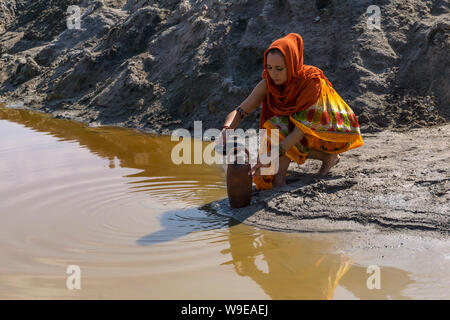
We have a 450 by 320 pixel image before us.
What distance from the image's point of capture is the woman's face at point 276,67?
3.54 metres

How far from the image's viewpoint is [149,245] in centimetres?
307

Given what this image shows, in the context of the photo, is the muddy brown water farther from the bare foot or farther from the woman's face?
the woman's face

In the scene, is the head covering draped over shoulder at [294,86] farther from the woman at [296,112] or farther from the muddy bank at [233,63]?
the muddy bank at [233,63]

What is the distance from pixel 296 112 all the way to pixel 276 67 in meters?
0.36

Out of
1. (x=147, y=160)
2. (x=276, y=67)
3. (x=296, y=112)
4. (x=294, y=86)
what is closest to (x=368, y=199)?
(x=296, y=112)

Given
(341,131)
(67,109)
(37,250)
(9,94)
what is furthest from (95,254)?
(9,94)

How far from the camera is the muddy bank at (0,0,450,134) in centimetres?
564

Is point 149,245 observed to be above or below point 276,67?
below

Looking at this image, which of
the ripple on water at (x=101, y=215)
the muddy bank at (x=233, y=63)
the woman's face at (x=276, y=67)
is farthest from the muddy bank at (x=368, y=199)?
the muddy bank at (x=233, y=63)

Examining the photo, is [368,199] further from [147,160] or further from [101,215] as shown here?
[147,160]

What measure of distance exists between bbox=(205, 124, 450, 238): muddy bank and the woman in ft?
0.68

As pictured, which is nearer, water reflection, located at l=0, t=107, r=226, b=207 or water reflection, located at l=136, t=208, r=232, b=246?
water reflection, located at l=136, t=208, r=232, b=246

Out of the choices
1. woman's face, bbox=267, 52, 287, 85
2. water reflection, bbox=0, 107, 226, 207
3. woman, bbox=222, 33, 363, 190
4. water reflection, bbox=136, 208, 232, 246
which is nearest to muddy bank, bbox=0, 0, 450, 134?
water reflection, bbox=0, 107, 226, 207
